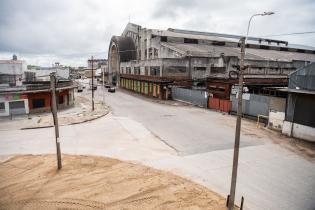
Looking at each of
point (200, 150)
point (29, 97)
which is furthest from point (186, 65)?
point (200, 150)

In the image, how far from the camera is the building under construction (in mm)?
40250

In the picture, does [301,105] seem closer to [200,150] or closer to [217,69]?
[200,150]

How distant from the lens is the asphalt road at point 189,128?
741 inches

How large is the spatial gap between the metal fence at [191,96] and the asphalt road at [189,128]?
7.38 feet

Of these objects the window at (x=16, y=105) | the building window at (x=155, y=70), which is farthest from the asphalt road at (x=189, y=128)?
the building window at (x=155, y=70)

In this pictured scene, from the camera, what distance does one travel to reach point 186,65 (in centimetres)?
4419

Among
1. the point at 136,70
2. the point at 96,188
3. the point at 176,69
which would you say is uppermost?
the point at 176,69

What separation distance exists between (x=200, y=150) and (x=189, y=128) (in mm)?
6250

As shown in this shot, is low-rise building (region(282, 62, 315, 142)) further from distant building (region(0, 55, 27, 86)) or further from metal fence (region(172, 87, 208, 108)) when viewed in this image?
distant building (region(0, 55, 27, 86))

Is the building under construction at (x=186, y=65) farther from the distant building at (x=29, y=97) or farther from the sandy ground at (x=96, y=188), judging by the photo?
Result: the sandy ground at (x=96, y=188)

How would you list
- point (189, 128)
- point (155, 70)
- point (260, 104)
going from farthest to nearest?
point (155, 70), point (260, 104), point (189, 128)

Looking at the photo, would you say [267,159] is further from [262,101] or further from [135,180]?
[262,101]

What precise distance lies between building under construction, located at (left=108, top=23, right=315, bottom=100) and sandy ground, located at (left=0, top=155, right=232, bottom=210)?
2252 centimetres

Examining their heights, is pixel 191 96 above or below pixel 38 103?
above
